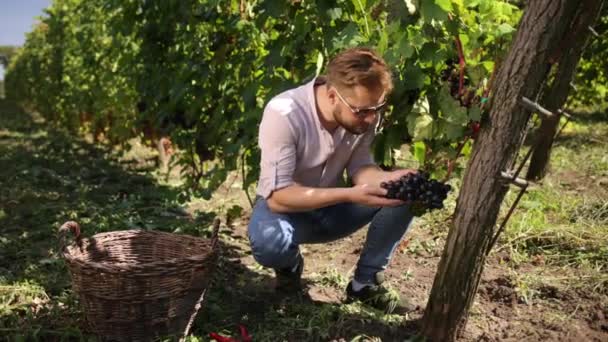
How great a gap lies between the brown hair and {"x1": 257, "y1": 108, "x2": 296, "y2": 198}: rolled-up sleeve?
27 centimetres

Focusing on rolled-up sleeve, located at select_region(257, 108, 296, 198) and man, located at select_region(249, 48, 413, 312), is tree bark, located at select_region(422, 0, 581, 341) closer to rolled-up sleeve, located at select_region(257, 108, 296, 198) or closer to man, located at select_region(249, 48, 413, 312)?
man, located at select_region(249, 48, 413, 312)

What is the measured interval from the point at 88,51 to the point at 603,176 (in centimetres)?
592

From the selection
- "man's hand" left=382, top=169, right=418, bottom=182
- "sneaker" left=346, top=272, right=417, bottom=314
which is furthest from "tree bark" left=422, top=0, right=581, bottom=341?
"sneaker" left=346, top=272, right=417, bottom=314

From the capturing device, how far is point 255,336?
2500mm

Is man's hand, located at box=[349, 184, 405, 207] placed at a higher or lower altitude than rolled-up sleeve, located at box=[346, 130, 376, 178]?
lower

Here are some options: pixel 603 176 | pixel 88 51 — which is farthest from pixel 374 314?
pixel 88 51

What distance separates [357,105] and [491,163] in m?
0.54

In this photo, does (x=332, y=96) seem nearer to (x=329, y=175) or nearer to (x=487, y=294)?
(x=329, y=175)

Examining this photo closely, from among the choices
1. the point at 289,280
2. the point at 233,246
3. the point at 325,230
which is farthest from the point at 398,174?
the point at 233,246

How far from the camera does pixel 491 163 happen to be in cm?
207

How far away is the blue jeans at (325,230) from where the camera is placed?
260 cm

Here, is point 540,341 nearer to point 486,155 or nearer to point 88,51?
point 486,155

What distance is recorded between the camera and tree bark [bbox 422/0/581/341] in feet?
6.28

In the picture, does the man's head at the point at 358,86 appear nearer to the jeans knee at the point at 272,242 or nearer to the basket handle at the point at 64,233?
the jeans knee at the point at 272,242
